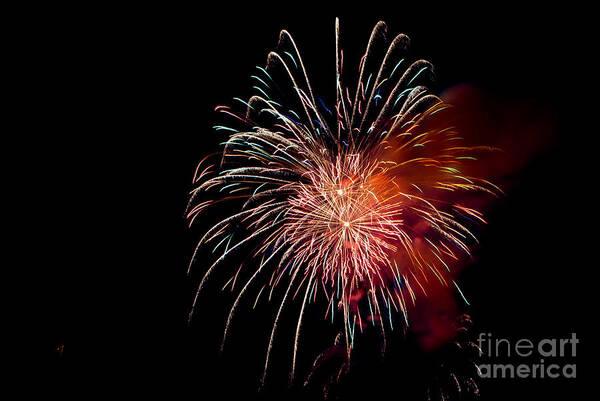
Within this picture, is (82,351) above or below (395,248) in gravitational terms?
below

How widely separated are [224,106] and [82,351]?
10.1 metres

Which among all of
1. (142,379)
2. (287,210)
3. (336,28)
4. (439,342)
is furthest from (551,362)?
(142,379)

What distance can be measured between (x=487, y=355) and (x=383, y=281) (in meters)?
4.11

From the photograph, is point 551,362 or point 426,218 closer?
point 426,218

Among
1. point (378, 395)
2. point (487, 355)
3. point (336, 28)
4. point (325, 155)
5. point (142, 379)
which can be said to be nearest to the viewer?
point (336, 28)

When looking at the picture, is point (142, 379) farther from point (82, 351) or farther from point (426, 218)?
point (426, 218)

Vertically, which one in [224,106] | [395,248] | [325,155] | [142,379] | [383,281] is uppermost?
[224,106]

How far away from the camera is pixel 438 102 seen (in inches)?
250

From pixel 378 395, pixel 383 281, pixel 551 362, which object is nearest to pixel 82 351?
pixel 378 395

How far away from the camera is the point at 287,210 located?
6695 millimetres

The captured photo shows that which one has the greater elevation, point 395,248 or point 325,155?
point 325,155

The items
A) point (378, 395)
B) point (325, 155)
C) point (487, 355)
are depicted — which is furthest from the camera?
point (378, 395)

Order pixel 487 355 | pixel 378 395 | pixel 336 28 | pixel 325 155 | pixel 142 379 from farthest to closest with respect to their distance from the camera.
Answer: pixel 142 379 < pixel 378 395 < pixel 487 355 < pixel 325 155 < pixel 336 28

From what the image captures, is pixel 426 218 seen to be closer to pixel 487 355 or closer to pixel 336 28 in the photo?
pixel 336 28
